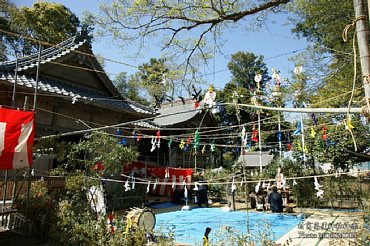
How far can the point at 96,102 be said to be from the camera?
1087cm

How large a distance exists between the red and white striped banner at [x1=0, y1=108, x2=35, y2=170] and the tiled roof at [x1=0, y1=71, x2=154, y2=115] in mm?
2533

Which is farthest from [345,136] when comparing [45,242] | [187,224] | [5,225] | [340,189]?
[5,225]

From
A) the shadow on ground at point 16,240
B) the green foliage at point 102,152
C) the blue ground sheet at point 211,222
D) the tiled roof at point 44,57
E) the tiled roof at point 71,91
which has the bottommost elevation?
the blue ground sheet at point 211,222

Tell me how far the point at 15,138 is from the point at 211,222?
7.78 metres

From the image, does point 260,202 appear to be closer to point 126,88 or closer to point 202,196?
point 202,196

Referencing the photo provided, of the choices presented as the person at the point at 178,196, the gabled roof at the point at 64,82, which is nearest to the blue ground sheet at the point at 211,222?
the person at the point at 178,196

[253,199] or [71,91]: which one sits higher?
[71,91]

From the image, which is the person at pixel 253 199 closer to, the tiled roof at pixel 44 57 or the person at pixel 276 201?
the person at pixel 276 201

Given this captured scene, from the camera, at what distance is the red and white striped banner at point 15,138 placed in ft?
21.2

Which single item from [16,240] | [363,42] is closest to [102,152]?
[16,240]

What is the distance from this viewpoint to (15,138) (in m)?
6.70

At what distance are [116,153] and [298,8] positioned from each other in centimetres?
776

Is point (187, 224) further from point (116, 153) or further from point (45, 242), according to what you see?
point (45, 242)

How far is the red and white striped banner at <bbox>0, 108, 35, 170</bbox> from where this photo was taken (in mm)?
6449
